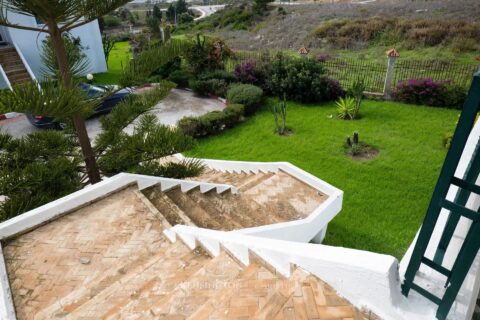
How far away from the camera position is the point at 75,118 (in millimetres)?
4215

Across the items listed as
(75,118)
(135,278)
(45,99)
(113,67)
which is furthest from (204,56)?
(135,278)

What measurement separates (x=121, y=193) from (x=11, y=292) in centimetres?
171

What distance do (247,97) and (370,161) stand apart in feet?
15.8

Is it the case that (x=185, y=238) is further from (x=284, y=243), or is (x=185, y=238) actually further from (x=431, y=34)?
(x=431, y=34)

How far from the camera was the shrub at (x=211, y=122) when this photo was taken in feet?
30.0

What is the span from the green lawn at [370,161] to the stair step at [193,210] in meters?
2.20

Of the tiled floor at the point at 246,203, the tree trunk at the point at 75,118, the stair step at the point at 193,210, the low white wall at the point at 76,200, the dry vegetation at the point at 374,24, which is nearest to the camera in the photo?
the low white wall at the point at 76,200

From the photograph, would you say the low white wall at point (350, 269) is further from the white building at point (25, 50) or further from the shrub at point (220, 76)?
the white building at point (25, 50)

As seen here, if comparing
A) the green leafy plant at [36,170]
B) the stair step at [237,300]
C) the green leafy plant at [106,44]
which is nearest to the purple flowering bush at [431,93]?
the green leafy plant at [36,170]

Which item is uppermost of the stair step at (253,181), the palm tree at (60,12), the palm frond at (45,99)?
the palm tree at (60,12)

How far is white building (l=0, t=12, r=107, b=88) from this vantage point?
45.3ft

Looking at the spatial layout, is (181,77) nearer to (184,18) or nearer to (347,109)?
(347,109)

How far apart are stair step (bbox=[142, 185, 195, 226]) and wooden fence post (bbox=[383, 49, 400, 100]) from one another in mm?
9673

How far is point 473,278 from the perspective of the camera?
175cm
